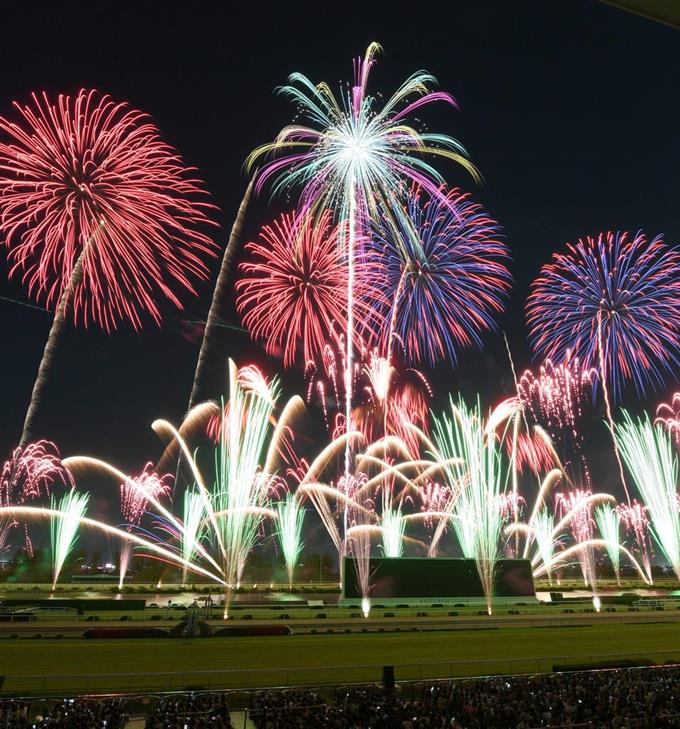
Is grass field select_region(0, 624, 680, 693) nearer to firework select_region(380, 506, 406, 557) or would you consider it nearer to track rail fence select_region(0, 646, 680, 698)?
track rail fence select_region(0, 646, 680, 698)

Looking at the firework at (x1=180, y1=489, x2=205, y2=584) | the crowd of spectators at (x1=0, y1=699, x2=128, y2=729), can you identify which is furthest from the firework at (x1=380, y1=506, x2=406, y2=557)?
the crowd of spectators at (x1=0, y1=699, x2=128, y2=729)

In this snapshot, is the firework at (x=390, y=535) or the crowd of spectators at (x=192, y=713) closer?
the crowd of spectators at (x=192, y=713)

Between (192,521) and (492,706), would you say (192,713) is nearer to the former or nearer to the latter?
(492,706)

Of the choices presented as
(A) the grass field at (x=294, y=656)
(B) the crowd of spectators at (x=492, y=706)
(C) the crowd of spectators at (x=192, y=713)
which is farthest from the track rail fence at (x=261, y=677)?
(B) the crowd of spectators at (x=492, y=706)

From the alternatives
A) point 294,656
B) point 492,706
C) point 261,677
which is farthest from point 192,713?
point 294,656

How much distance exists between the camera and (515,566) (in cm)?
5541

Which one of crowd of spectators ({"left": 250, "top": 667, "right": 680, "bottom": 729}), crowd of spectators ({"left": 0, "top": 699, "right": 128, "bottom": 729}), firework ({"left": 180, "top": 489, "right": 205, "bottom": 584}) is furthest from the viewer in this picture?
firework ({"left": 180, "top": 489, "right": 205, "bottom": 584})

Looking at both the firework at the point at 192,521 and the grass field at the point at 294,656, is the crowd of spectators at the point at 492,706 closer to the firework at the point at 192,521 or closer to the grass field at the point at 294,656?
the grass field at the point at 294,656

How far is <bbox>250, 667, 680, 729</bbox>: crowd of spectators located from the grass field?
367 centimetres

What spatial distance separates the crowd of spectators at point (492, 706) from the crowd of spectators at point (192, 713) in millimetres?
1124

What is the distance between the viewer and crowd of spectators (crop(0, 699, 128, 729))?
48.7ft

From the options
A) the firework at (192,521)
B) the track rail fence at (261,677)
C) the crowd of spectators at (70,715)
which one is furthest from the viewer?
the firework at (192,521)

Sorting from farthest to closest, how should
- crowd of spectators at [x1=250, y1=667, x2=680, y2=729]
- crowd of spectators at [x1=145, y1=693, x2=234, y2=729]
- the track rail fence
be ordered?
1. the track rail fence
2. crowd of spectators at [x1=250, y1=667, x2=680, y2=729]
3. crowd of spectators at [x1=145, y1=693, x2=234, y2=729]

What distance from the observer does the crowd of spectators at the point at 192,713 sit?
580 inches
